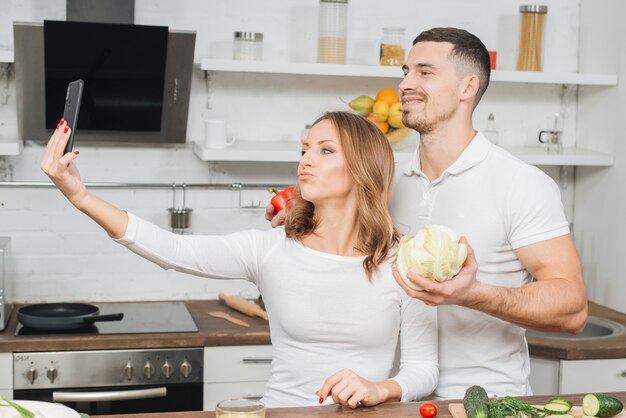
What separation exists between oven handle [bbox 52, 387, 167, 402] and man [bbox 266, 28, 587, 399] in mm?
1017

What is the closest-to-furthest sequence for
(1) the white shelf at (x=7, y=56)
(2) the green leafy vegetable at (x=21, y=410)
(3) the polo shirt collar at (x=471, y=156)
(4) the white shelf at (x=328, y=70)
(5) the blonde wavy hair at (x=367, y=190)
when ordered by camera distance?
(2) the green leafy vegetable at (x=21, y=410), (5) the blonde wavy hair at (x=367, y=190), (3) the polo shirt collar at (x=471, y=156), (1) the white shelf at (x=7, y=56), (4) the white shelf at (x=328, y=70)

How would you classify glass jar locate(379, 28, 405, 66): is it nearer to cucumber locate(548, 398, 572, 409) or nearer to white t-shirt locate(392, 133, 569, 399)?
white t-shirt locate(392, 133, 569, 399)

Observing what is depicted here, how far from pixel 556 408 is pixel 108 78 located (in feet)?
7.48

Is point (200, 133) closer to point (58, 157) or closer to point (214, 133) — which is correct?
point (214, 133)

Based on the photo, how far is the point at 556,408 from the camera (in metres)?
1.96

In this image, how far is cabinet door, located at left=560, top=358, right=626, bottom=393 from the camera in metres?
3.34

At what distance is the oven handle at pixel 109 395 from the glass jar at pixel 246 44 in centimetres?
133

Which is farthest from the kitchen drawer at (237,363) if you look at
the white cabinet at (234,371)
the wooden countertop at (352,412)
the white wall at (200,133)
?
the wooden countertop at (352,412)

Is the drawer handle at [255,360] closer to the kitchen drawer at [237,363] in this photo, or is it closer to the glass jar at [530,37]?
the kitchen drawer at [237,363]

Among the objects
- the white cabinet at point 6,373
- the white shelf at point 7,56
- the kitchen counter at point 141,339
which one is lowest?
the white cabinet at point 6,373

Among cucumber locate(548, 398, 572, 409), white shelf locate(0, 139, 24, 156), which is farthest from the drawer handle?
cucumber locate(548, 398, 572, 409)

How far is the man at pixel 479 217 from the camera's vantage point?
7.53 ft

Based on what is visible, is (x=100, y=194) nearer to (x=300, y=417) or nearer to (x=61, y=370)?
(x=61, y=370)

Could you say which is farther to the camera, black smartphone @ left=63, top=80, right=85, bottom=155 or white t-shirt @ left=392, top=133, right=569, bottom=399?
white t-shirt @ left=392, top=133, right=569, bottom=399
